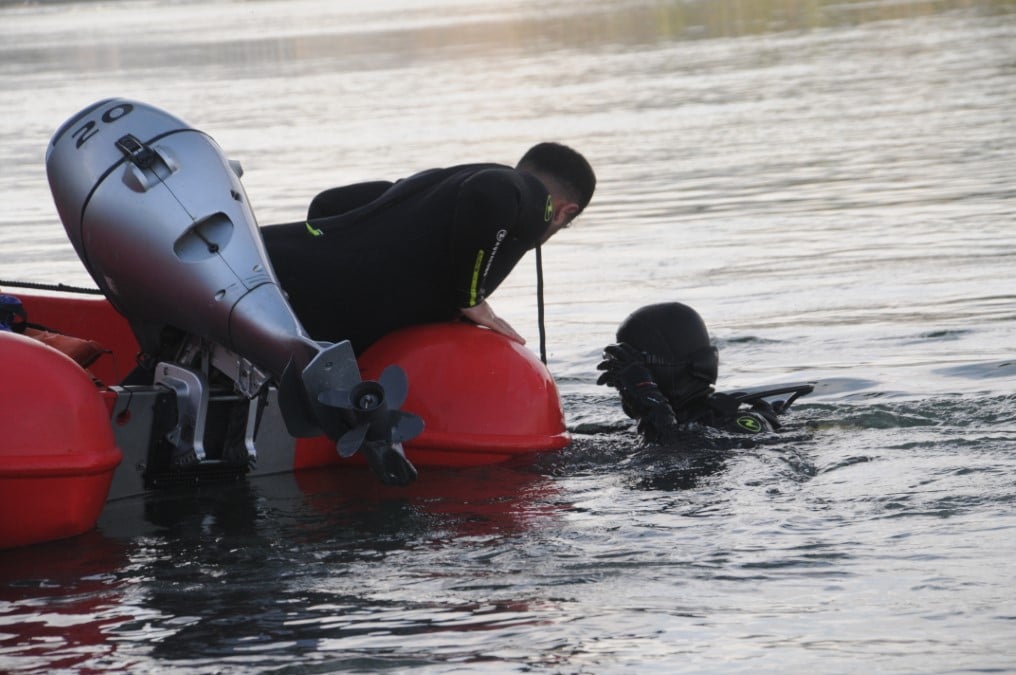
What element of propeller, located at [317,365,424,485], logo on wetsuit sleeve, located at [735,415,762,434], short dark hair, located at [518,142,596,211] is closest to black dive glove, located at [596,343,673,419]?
logo on wetsuit sleeve, located at [735,415,762,434]

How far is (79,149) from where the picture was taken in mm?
5859

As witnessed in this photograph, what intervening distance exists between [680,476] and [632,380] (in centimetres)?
51

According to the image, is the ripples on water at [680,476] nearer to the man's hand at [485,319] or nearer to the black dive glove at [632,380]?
the black dive glove at [632,380]

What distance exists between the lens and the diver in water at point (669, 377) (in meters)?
6.22

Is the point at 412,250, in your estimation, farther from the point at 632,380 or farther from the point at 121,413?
the point at 121,413

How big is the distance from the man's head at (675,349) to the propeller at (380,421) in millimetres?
1513

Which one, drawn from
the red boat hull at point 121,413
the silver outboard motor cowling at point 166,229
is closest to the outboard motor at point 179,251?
the silver outboard motor cowling at point 166,229

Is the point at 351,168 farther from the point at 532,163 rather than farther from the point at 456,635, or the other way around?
the point at 456,635

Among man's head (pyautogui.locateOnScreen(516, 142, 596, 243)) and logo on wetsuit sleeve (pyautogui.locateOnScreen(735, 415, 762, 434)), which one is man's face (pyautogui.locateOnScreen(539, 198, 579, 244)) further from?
logo on wetsuit sleeve (pyautogui.locateOnScreen(735, 415, 762, 434))

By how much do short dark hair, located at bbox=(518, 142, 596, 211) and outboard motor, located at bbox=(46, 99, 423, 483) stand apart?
121cm

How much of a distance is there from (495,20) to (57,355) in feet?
128

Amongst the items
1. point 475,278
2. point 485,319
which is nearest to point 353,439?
point 475,278

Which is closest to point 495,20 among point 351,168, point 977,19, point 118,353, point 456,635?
point 977,19

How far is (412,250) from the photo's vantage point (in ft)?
19.8
